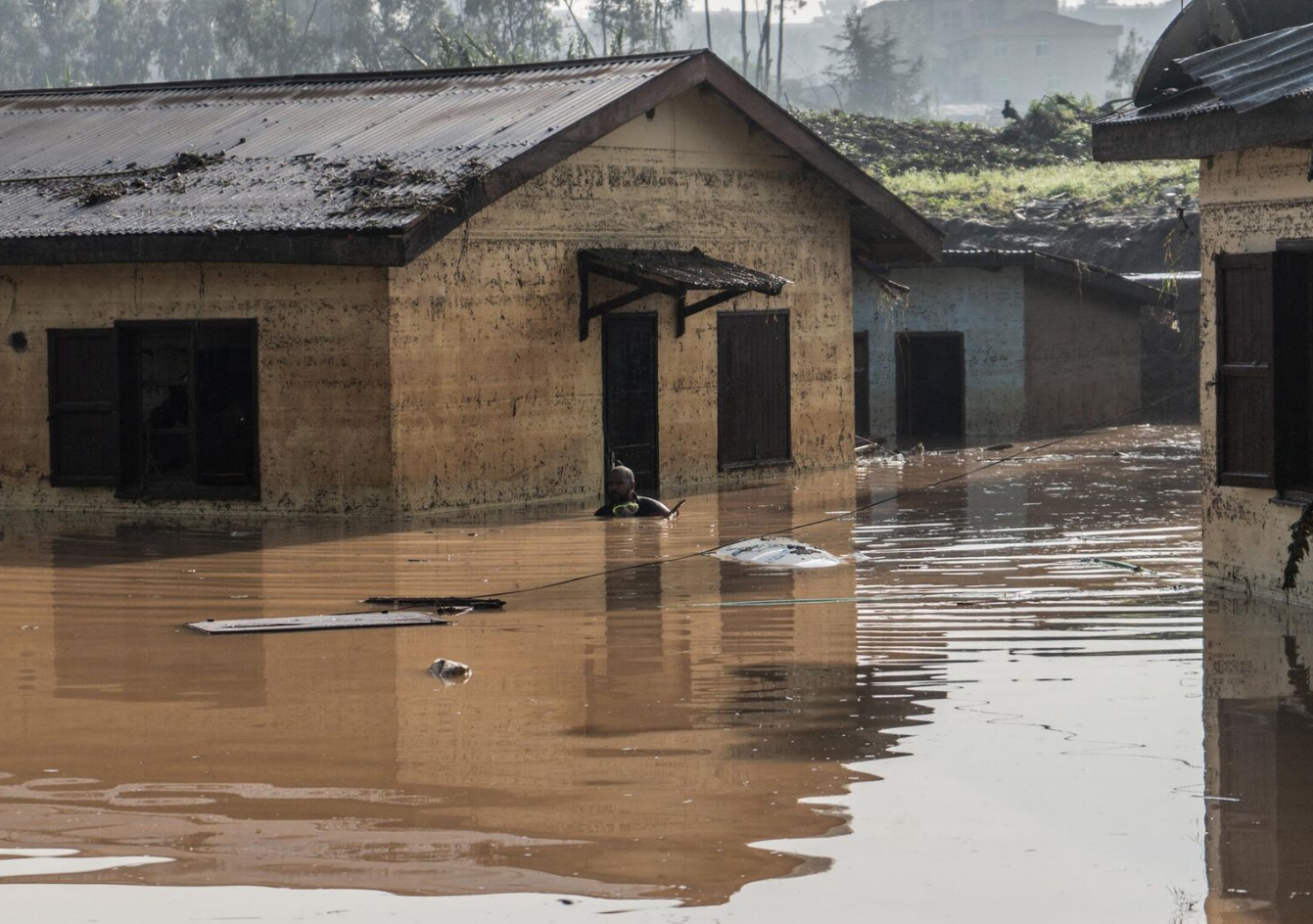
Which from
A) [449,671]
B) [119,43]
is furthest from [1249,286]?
[119,43]

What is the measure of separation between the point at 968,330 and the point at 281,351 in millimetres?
13361

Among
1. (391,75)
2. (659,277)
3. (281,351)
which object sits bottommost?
(281,351)

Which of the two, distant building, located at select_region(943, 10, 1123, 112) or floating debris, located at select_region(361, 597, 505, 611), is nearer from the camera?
floating debris, located at select_region(361, 597, 505, 611)

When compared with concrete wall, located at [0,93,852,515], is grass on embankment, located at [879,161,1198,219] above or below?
above

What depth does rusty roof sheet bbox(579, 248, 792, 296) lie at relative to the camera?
17578 mm

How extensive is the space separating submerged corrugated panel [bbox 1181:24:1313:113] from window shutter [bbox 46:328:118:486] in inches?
400

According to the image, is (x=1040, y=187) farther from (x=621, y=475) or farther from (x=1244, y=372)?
(x=1244, y=372)

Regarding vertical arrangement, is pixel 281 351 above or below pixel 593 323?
below

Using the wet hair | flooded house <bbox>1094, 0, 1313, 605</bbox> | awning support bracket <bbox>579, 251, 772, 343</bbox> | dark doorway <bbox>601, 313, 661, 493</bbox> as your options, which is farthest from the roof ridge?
flooded house <bbox>1094, 0, 1313, 605</bbox>

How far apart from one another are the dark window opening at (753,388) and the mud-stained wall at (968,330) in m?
6.48

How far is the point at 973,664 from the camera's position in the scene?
928cm

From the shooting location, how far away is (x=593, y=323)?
18547 mm

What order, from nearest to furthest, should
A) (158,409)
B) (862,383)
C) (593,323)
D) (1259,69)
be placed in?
1. (1259,69)
2. (158,409)
3. (593,323)
4. (862,383)

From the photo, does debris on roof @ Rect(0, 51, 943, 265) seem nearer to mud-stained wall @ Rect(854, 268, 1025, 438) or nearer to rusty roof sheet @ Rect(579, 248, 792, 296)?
rusty roof sheet @ Rect(579, 248, 792, 296)
